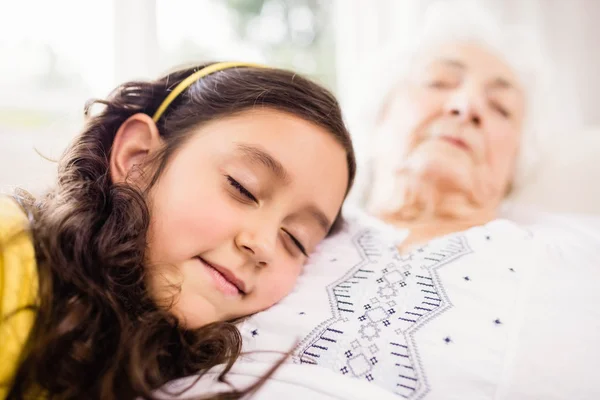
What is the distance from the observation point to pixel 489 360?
1.98ft

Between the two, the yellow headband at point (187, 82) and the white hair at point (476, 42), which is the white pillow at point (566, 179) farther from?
the yellow headband at point (187, 82)

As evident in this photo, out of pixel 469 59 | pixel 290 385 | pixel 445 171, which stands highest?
pixel 469 59

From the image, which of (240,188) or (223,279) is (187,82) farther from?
(223,279)

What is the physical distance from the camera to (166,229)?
2.39 ft

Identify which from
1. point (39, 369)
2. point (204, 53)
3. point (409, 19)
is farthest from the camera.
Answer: point (409, 19)

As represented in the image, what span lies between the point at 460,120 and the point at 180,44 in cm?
113

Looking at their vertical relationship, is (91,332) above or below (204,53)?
below

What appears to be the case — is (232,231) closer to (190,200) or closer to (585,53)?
(190,200)

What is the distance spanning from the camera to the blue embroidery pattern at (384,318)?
0.62m

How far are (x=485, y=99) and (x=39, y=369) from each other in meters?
1.18

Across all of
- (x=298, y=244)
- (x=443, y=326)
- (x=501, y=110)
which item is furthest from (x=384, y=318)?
(x=501, y=110)

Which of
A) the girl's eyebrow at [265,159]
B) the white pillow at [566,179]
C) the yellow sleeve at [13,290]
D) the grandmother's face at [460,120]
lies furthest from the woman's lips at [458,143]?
the yellow sleeve at [13,290]

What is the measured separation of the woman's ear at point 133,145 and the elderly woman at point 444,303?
357mm

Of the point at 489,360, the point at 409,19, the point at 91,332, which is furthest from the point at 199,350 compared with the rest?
the point at 409,19
